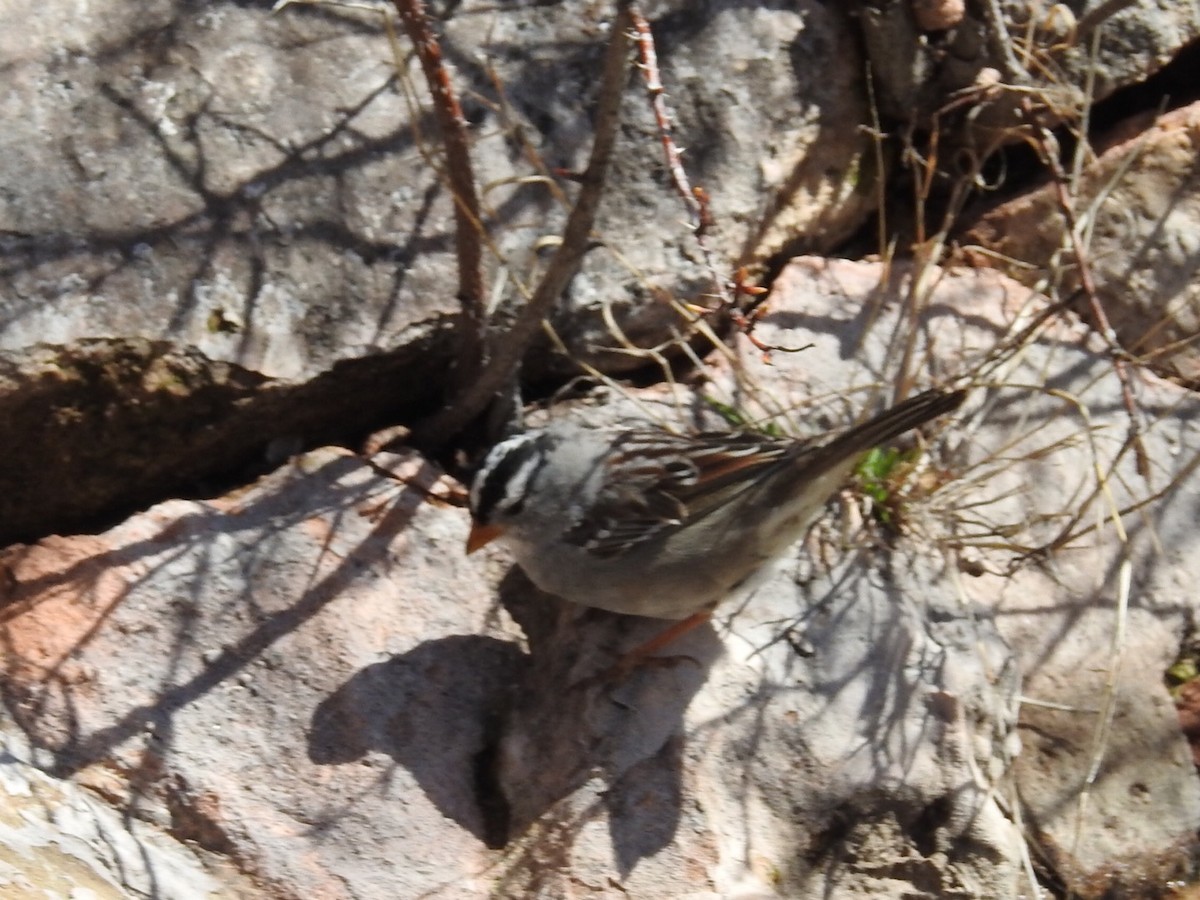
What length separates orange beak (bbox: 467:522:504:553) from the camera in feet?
11.2

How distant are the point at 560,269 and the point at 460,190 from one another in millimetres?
344

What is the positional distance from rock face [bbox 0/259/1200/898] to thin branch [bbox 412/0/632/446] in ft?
0.59

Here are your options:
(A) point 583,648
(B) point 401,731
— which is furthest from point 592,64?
(B) point 401,731

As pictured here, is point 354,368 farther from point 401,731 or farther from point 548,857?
point 548,857

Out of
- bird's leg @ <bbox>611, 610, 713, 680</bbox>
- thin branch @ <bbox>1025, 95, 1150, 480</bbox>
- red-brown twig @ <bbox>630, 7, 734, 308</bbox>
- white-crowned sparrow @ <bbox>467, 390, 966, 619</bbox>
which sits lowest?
bird's leg @ <bbox>611, 610, 713, 680</bbox>

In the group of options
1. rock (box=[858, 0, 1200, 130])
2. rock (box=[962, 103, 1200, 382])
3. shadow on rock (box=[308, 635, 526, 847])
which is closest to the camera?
shadow on rock (box=[308, 635, 526, 847])

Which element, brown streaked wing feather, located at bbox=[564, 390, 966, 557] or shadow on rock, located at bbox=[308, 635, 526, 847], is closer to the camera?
shadow on rock, located at bbox=[308, 635, 526, 847]

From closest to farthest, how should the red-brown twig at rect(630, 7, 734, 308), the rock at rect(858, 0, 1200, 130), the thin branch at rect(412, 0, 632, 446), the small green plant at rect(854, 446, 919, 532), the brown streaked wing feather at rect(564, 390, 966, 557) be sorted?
the red-brown twig at rect(630, 7, 734, 308), the thin branch at rect(412, 0, 632, 446), the brown streaked wing feather at rect(564, 390, 966, 557), the small green plant at rect(854, 446, 919, 532), the rock at rect(858, 0, 1200, 130)

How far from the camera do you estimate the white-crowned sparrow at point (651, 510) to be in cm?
334

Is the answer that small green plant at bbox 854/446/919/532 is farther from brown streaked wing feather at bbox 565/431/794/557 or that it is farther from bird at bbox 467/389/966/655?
brown streaked wing feather at bbox 565/431/794/557

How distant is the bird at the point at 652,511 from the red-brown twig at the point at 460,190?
29cm

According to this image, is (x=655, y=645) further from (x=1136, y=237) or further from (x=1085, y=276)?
(x=1136, y=237)

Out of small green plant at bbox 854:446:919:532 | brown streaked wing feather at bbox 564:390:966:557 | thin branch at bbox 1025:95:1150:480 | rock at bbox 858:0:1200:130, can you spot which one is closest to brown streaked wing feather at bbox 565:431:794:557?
brown streaked wing feather at bbox 564:390:966:557


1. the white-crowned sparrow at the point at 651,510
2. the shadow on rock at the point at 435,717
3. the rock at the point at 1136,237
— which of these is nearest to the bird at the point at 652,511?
the white-crowned sparrow at the point at 651,510
